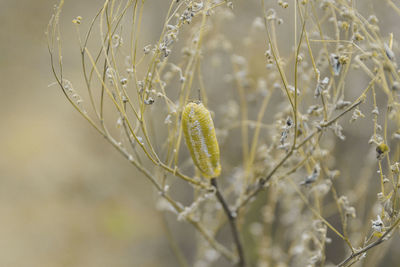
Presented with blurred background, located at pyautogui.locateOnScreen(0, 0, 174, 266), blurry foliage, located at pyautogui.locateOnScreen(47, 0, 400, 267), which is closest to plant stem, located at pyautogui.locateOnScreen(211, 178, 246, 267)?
blurry foliage, located at pyautogui.locateOnScreen(47, 0, 400, 267)

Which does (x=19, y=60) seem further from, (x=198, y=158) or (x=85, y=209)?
(x=198, y=158)

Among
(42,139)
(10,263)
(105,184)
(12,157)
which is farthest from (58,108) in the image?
(10,263)

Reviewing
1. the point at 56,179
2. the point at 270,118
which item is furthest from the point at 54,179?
the point at 270,118

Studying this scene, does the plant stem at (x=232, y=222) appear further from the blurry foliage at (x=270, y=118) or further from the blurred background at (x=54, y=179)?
the blurred background at (x=54, y=179)

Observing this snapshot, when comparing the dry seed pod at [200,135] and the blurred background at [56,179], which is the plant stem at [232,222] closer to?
the dry seed pod at [200,135]

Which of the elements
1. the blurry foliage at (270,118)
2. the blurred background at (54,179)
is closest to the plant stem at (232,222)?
the blurry foliage at (270,118)

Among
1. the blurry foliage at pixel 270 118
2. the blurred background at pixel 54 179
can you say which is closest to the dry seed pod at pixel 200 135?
the blurry foliage at pixel 270 118

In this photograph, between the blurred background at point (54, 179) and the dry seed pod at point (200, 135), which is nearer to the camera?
the dry seed pod at point (200, 135)

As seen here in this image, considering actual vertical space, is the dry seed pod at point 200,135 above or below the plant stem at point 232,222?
above

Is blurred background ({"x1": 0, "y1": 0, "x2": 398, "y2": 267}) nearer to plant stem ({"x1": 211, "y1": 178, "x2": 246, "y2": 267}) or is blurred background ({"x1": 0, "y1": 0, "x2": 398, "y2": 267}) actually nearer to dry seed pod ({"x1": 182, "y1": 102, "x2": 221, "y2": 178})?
Result: plant stem ({"x1": 211, "y1": 178, "x2": 246, "y2": 267})
